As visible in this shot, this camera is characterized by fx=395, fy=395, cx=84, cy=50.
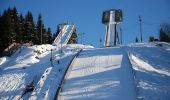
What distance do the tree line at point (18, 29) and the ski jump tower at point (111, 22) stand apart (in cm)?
1254

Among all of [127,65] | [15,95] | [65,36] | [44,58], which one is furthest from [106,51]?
[65,36]

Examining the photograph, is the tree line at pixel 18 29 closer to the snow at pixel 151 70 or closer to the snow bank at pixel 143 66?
the snow at pixel 151 70

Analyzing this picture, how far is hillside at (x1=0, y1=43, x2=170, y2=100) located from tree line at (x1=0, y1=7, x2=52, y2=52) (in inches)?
839

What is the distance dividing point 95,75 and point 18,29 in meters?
42.8

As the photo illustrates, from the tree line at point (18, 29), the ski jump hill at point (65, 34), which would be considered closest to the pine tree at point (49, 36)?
the tree line at point (18, 29)

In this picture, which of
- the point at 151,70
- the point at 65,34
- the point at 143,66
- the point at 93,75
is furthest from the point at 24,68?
the point at 65,34

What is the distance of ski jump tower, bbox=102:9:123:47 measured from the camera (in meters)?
72.2

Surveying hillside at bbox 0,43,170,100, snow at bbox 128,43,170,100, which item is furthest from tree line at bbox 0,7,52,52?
snow at bbox 128,43,170,100

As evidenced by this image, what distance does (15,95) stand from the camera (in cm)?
3072

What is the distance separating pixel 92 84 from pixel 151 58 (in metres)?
12.3

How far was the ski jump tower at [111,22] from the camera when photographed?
237 feet

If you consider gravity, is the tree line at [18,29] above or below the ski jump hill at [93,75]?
above

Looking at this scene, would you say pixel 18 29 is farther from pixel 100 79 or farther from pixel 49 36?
pixel 100 79

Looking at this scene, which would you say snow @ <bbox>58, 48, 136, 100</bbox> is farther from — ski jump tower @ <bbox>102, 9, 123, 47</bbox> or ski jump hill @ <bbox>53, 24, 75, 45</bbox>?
ski jump tower @ <bbox>102, 9, 123, 47</bbox>
